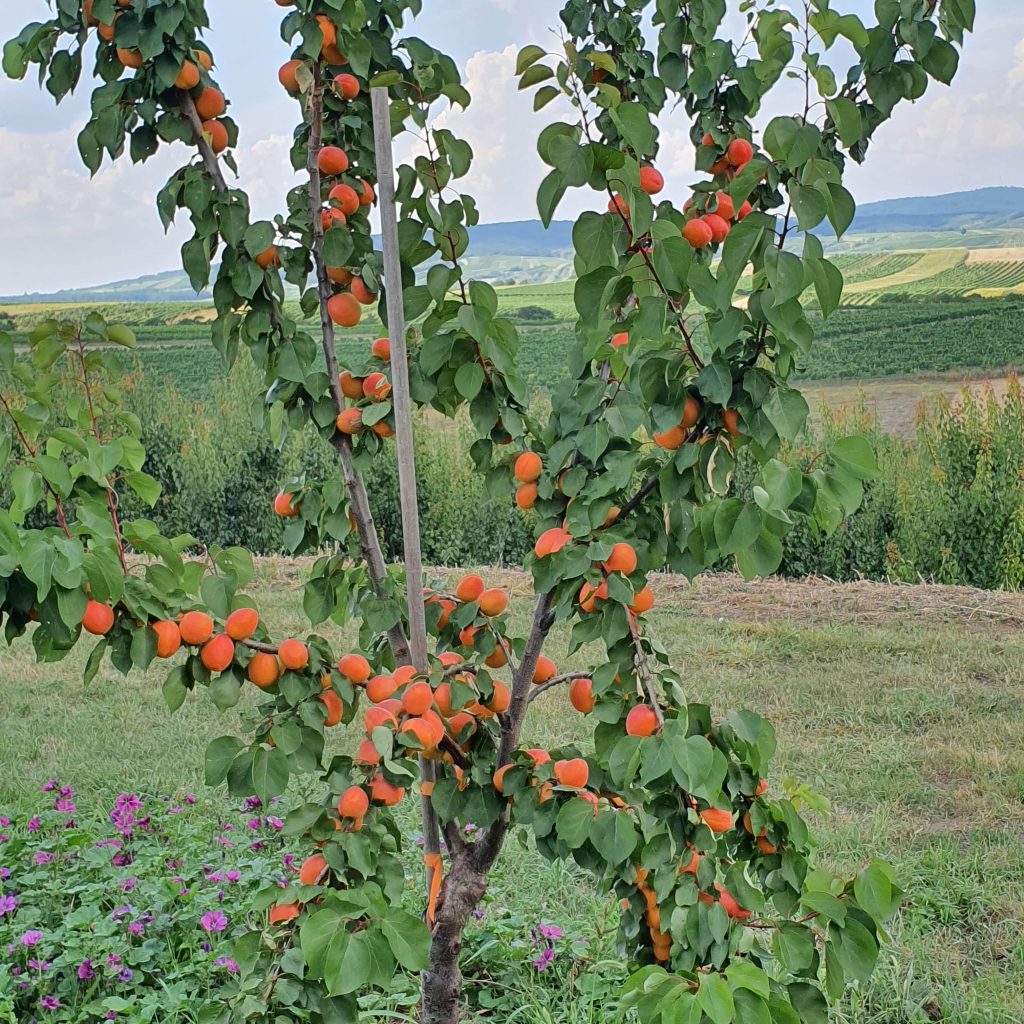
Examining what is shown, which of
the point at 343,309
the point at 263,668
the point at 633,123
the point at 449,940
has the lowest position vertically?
the point at 449,940

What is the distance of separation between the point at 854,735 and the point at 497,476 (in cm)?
233

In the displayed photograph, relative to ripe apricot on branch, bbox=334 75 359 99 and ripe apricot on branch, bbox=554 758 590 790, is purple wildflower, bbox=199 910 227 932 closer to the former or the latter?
ripe apricot on branch, bbox=554 758 590 790

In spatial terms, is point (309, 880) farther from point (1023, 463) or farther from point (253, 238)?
point (1023, 463)

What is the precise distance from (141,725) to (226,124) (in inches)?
98.8

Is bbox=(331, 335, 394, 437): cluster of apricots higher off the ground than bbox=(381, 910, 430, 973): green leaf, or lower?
higher

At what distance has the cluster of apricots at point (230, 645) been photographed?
918 mm

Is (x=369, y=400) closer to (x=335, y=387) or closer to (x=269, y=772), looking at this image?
(x=335, y=387)

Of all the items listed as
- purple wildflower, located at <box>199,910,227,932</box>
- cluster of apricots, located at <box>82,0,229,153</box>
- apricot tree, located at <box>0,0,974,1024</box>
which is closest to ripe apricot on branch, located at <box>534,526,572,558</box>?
apricot tree, located at <box>0,0,974,1024</box>

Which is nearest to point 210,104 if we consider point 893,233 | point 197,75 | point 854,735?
point 197,75

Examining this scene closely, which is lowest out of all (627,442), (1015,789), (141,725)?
(1015,789)

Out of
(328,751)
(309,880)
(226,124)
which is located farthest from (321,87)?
(328,751)

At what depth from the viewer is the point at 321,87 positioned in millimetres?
1151

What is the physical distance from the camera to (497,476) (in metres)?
1.17

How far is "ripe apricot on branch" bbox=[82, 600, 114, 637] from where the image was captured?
0.88 metres
